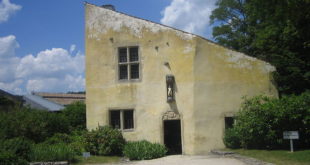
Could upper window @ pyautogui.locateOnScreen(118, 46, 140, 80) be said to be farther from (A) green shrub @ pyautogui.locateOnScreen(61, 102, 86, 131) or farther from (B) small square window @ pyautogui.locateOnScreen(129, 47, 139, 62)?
(A) green shrub @ pyautogui.locateOnScreen(61, 102, 86, 131)

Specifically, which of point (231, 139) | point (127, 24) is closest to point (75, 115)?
point (127, 24)

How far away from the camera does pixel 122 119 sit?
17234 mm

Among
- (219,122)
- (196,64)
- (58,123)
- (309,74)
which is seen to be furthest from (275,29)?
(58,123)

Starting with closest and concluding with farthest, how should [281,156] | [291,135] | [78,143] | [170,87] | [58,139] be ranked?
1. [281,156]
2. [291,135]
3. [78,143]
4. [58,139]
5. [170,87]

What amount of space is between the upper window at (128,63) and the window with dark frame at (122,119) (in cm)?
180

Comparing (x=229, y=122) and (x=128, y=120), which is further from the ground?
(x=128, y=120)

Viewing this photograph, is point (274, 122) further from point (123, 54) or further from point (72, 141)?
point (72, 141)

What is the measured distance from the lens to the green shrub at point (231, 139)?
15.6 m

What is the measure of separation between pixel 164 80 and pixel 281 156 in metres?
6.71

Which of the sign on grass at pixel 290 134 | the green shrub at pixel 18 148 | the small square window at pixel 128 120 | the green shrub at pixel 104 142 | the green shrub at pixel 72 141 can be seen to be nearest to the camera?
the green shrub at pixel 18 148

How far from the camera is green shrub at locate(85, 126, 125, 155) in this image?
620 inches

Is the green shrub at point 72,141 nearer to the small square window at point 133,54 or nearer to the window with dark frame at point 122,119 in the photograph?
the window with dark frame at point 122,119

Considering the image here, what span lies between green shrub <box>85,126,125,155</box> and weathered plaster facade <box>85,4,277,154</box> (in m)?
1.01

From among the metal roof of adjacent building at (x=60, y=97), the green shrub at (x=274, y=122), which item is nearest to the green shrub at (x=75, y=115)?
the green shrub at (x=274, y=122)
